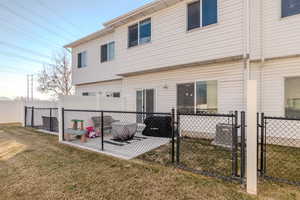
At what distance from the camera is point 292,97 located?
5.01 metres

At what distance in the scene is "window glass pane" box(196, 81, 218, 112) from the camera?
20.0 feet

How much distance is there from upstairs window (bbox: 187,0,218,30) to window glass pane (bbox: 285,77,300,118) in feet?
10.9

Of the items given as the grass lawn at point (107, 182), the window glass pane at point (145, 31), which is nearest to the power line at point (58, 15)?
the window glass pane at point (145, 31)

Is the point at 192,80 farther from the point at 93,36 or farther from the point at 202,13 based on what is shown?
the point at 93,36

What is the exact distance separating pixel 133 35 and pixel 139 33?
17.4 inches

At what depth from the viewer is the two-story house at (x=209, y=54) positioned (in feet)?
16.6

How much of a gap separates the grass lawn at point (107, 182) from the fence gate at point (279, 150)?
0.46m

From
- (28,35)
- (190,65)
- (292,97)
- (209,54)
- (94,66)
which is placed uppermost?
(28,35)

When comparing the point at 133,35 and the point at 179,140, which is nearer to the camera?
the point at 179,140

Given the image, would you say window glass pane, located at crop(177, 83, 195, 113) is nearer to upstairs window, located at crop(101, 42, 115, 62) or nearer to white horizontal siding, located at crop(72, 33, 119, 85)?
white horizontal siding, located at crop(72, 33, 119, 85)

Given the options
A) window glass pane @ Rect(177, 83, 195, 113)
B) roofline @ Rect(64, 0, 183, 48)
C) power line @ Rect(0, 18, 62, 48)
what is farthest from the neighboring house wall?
window glass pane @ Rect(177, 83, 195, 113)

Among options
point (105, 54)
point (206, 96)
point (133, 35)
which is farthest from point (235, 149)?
point (105, 54)

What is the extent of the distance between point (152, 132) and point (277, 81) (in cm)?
492

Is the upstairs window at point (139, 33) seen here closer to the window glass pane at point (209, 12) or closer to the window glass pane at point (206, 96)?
the window glass pane at point (209, 12)
